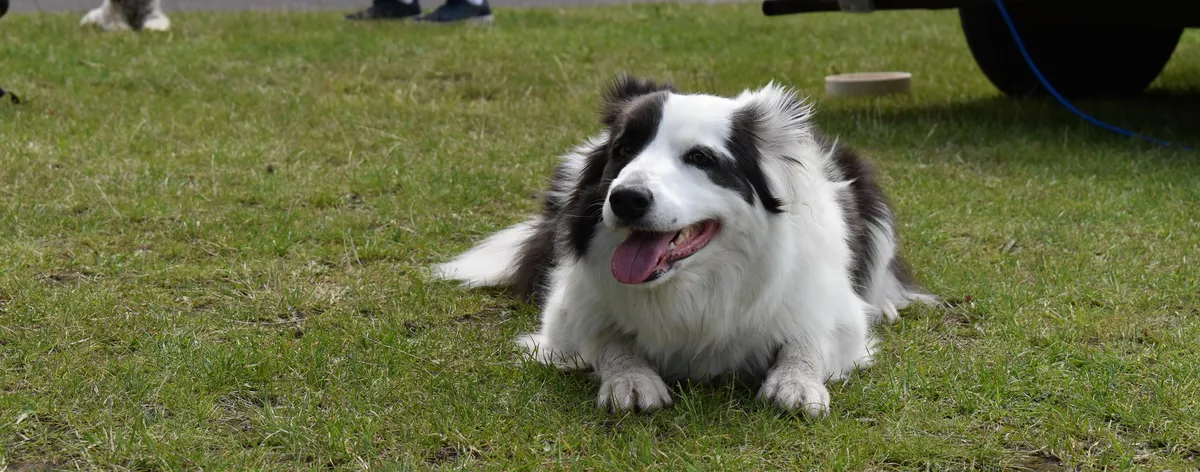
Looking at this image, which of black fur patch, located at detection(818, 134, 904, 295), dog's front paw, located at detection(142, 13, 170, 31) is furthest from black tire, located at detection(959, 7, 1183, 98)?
dog's front paw, located at detection(142, 13, 170, 31)

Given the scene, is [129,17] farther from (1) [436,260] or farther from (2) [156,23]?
(1) [436,260]

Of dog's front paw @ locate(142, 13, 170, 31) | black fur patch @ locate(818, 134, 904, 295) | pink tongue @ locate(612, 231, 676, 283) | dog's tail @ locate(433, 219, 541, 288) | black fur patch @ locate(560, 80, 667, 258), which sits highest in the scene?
black fur patch @ locate(560, 80, 667, 258)

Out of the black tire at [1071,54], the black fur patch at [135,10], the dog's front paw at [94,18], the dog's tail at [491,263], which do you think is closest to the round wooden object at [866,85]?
the black tire at [1071,54]

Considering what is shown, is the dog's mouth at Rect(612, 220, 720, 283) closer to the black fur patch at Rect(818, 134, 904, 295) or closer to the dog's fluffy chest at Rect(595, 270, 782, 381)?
the dog's fluffy chest at Rect(595, 270, 782, 381)

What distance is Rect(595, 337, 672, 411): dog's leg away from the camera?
120 inches

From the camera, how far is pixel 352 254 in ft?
15.3

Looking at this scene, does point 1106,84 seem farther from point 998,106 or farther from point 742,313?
point 742,313

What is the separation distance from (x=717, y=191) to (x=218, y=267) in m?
2.26

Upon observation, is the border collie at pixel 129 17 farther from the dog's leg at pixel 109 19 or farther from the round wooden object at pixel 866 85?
the round wooden object at pixel 866 85

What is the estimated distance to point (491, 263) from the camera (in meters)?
4.30

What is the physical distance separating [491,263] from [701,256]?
146cm

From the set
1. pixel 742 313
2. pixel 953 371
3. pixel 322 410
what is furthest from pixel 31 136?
pixel 953 371

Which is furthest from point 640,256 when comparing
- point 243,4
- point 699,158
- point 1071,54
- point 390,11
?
point 243,4

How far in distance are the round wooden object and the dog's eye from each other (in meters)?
5.31
